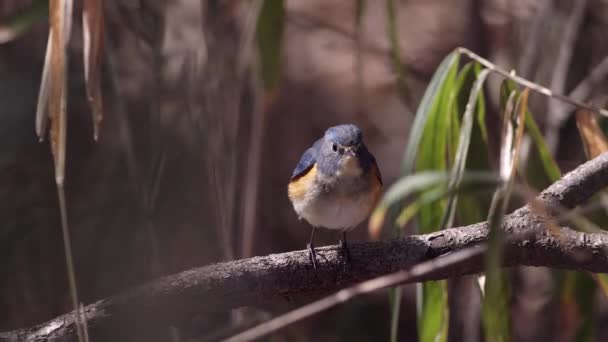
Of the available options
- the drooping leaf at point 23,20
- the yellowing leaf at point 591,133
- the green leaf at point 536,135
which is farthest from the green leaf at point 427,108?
the drooping leaf at point 23,20

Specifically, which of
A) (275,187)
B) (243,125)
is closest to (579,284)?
(243,125)

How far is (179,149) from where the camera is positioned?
3.36m

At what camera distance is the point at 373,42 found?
5.47 metres

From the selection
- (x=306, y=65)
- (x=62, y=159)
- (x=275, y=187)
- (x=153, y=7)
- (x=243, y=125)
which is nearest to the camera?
(x=62, y=159)

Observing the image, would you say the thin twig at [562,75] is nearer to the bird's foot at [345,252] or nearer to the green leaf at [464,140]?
the green leaf at [464,140]

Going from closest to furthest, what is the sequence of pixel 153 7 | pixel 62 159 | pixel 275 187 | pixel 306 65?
pixel 62 159 → pixel 153 7 → pixel 275 187 → pixel 306 65

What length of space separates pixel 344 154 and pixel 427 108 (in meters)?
0.27

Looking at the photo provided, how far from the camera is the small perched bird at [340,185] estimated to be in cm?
222

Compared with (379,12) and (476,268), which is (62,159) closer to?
(476,268)

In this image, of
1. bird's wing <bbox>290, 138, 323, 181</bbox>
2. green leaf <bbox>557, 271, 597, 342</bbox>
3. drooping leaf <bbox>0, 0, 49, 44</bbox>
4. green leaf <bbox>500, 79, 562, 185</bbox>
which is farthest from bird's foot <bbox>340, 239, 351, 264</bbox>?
drooping leaf <bbox>0, 0, 49, 44</bbox>

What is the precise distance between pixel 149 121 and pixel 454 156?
158 cm

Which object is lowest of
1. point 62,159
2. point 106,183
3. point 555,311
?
point 555,311

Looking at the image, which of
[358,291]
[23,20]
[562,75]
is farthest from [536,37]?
[358,291]

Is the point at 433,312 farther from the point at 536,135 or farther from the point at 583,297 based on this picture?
the point at 583,297
